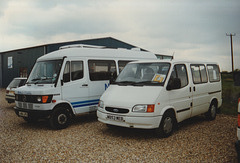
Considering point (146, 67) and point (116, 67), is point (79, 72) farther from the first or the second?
point (146, 67)

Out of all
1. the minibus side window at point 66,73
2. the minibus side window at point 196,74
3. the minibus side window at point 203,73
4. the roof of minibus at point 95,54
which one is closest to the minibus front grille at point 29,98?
the minibus side window at point 66,73

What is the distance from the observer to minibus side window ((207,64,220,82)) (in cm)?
830

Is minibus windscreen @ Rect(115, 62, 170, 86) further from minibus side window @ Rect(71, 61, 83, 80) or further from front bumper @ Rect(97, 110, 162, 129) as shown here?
minibus side window @ Rect(71, 61, 83, 80)

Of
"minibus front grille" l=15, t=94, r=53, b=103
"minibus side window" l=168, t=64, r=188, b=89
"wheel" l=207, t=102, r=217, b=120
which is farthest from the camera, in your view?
"wheel" l=207, t=102, r=217, b=120

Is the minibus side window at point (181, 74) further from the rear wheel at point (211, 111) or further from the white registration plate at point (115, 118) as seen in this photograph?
the rear wheel at point (211, 111)

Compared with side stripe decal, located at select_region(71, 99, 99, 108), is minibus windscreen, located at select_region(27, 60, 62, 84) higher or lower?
higher

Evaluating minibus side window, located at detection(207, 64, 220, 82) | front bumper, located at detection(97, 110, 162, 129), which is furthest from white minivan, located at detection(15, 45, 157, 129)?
minibus side window, located at detection(207, 64, 220, 82)

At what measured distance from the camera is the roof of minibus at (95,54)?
25.7 feet

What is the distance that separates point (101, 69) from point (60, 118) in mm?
2378

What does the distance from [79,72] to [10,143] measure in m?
3.06

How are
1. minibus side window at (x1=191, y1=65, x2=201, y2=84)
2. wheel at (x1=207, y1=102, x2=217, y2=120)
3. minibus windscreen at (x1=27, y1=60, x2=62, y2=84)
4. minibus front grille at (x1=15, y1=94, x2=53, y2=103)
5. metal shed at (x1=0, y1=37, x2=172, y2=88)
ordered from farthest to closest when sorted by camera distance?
metal shed at (x1=0, y1=37, x2=172, y2=88)
wheel at (x1=207, y1=102, x2=217, y2=120)
minibus windscreen at (x1=27, y1=60, x2=62, y2=84)
minibus side window at (x1=191, y1=65, x2=201, y2=84)
minibus front grille at (x1=15, y1=94, x2=53, y2=103)

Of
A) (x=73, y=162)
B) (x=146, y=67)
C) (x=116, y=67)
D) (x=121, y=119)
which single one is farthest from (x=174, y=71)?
(x=73, y=162)

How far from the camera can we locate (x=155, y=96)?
227 inches

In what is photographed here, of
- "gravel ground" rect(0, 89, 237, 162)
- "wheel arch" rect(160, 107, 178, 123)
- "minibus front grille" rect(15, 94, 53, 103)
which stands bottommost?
"gravel ground" rect(0, 89, 237, 162)
